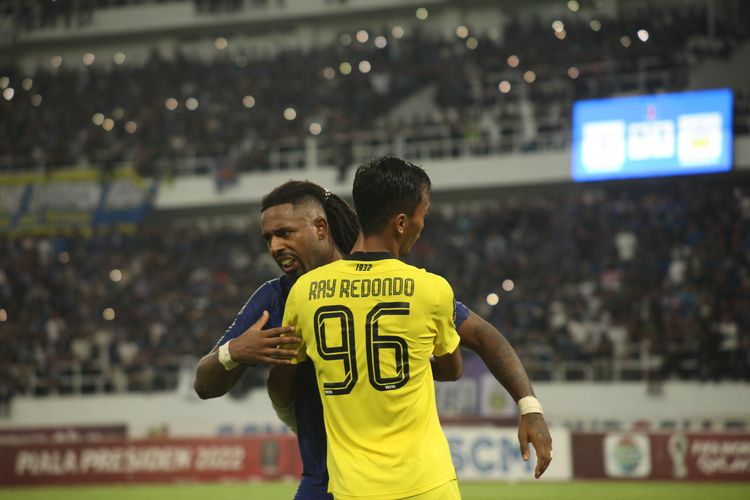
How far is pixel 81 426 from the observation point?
87.9 feet

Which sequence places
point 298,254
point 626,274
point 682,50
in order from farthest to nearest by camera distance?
point 682,50 → point 626,274 → point 298,254

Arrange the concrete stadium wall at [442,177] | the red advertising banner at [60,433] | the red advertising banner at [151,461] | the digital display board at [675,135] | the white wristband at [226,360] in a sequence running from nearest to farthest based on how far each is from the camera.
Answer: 1. the white wristband at [226,360]
2. the red advertising banner at [151,461]
3. the red advertising banner at [60,433]
4. the digital display board at [675,135]
5. the concrete stadium wall at [442,177]

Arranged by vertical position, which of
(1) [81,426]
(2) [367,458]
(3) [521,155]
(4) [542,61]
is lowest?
(1) [81,426]

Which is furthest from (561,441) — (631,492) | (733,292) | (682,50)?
(682,50)

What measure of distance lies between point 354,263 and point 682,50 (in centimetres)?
2844

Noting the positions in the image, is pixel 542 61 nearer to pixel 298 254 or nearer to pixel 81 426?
pixel 81 426

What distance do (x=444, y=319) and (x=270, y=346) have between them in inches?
23.7

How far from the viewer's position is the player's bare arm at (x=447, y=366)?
3718 mm

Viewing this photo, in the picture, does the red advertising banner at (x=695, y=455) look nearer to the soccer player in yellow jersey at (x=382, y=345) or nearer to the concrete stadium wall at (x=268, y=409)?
the concrete stadium wall at (x=268, y=409)

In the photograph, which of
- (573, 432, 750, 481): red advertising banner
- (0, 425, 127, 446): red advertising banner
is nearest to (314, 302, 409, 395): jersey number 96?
(573, 432, 750, 481): red advertising banner

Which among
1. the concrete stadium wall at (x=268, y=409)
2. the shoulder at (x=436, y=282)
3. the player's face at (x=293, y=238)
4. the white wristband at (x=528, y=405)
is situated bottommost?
the concrete stadium wall at (x=268, y=409)

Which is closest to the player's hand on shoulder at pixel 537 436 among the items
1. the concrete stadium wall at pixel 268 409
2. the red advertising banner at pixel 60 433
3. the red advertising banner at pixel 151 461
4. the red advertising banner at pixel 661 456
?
the red advertising banner at pixel 661 456

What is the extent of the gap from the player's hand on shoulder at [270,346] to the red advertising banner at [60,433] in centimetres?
2323

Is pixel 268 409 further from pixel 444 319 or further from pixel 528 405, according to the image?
pixel 444 319
